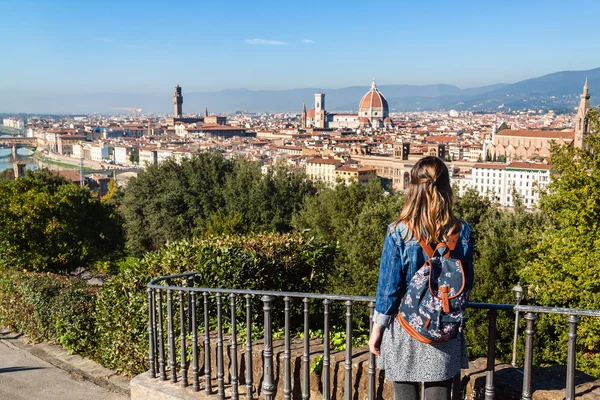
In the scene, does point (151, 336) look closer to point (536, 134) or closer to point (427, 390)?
point (427, 390)

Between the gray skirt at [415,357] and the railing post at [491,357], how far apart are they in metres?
0.26

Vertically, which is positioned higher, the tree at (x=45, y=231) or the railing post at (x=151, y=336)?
the railing post at (x=151, y=336)

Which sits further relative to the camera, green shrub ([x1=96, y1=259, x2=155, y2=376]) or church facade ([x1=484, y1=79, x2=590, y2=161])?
church facade ([x1=484, y1=79, x2=590, y2=161])

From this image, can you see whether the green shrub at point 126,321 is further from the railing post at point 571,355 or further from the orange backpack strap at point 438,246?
the railing post at point 571,355

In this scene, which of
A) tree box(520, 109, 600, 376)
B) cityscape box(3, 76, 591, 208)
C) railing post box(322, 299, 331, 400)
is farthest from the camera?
cityscape box(3, 76, 591, 208)

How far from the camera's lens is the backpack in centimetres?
246

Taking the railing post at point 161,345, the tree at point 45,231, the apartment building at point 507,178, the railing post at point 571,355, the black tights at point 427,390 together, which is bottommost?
the apartment building at point 507,178

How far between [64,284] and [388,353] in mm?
5184

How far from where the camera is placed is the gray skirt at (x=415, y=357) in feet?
8.43

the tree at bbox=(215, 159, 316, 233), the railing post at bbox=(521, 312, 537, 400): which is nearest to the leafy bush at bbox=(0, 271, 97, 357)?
the railing post at bbox=(521, 312, 537, 400)

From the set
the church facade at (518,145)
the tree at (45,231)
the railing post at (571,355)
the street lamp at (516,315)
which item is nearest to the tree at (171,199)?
the tree at (45,231)

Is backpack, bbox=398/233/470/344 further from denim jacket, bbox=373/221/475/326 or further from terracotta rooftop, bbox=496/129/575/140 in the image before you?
terracotta rooftop, bbox=496/129/575/140

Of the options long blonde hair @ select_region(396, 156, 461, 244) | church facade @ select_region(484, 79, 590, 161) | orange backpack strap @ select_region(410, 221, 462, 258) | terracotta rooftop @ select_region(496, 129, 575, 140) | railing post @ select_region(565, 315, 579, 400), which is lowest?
church facade @ select_region(484, 79, 590, 161)

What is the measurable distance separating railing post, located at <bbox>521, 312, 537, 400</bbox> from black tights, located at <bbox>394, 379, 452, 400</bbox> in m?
0.39
